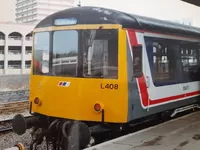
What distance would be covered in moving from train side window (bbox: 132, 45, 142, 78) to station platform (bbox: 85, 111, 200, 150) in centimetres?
125

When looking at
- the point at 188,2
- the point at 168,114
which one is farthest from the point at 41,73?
the point at 188,2

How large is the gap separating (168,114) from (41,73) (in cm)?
342

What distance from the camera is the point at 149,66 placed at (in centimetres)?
679

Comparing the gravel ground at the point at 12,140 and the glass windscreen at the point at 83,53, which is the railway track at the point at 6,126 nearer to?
the gravel ground at the point at 12,140

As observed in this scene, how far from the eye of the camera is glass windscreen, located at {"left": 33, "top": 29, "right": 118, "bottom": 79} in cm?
607

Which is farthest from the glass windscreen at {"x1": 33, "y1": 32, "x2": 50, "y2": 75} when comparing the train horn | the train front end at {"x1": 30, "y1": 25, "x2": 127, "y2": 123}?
the train horn

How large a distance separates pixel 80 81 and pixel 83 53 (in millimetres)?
566

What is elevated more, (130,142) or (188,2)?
(188,2)

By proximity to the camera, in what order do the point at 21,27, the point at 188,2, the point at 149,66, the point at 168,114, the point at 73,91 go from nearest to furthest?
1. the point at 73,91
2. the point at 149,66
3. the point at 168,114
4. the point at 188,2
5. the point at 21,27

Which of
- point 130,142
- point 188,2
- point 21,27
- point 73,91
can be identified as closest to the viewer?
point 130,142

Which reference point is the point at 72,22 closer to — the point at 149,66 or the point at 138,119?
the point at 149,66

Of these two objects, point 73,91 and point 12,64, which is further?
point 12,64

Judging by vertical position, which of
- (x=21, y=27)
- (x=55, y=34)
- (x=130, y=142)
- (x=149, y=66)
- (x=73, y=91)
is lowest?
(x=130, y=142)

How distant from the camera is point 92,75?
20.1ft
